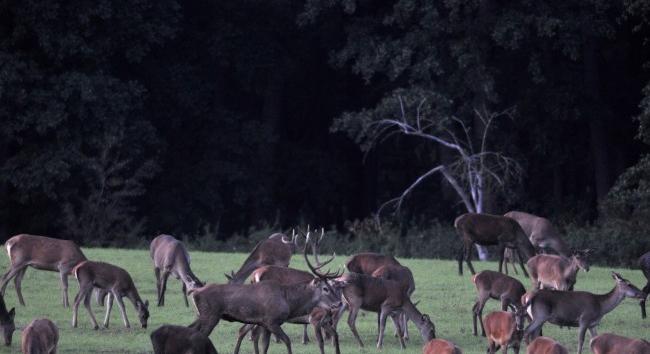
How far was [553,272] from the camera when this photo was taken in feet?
63.9

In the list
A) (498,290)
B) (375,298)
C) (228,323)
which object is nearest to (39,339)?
(375,298)

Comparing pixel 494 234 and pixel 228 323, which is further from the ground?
pixel 494 234

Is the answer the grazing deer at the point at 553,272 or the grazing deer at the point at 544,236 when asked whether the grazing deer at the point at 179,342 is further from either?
the grazing deer at the point at 544,236

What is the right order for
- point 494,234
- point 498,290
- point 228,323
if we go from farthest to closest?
1. point 494,234
2. point 228,323
3. point 498,290

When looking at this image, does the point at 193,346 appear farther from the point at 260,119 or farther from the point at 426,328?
the point at 260,119

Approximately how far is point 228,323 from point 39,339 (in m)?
5.20

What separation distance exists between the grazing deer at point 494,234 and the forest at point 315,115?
7.61 meters

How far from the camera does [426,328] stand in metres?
A: 16.0

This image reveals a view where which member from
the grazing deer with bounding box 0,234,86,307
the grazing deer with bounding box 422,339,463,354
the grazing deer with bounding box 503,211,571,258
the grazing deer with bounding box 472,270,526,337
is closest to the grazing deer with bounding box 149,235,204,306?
the grazing deer with bounding box 0,234,86,307

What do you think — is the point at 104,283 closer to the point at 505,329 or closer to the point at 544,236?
the point at 505,329

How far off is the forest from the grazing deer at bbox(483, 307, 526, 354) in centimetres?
1553

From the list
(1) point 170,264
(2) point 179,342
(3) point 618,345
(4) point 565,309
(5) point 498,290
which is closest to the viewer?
(2) point 179,342

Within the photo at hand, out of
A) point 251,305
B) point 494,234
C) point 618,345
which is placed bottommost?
point 618,345

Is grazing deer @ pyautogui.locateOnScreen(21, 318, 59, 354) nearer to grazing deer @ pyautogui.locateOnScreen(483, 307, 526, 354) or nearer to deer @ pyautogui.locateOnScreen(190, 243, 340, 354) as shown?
deer @ pyautogui.locateOnScreen(190, 243, 340, 354)
